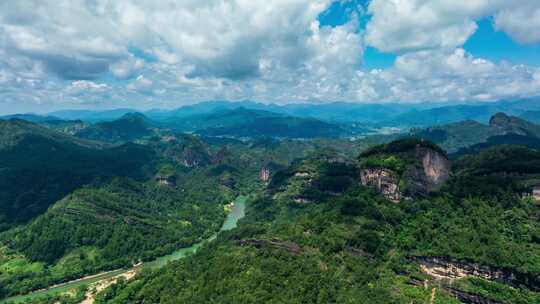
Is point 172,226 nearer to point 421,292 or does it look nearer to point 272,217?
point 272,217

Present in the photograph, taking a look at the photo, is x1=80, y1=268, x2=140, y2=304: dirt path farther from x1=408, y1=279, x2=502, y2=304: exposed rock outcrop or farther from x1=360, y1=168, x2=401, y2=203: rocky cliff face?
x1=408, y1=279, x2=502, y2=304: exposed rock outcrop

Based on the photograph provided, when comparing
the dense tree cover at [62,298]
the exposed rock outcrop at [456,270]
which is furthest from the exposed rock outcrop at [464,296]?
the dense tree cover at [62,298]

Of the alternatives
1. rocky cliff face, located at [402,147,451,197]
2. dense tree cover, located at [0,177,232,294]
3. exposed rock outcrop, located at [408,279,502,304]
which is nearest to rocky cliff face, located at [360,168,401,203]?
rocky cliff face, located at [402,147,451,197]

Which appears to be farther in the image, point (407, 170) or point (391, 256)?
point (407, 170)

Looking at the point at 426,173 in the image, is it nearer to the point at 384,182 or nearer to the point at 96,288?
the point at 384,182

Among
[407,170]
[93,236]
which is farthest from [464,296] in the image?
[93,236]

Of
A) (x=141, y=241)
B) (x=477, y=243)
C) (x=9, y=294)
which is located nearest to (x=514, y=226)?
(x=477, y=243)
